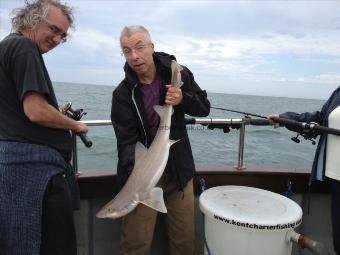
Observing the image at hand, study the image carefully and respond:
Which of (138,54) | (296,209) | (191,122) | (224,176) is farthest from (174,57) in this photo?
(296,209)

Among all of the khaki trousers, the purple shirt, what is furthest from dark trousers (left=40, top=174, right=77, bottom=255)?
the purple shirt

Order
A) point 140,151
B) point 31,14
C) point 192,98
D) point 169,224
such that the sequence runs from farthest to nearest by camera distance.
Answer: point 169,224, point 192,98, point 140,151, point 31,14

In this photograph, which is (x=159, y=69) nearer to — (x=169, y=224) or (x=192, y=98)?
(x=192, y=98)

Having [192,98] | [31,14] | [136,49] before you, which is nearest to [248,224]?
[192,98]

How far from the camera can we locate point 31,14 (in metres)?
2.37

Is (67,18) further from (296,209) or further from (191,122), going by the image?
(296,209)

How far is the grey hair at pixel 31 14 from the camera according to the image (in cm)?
236

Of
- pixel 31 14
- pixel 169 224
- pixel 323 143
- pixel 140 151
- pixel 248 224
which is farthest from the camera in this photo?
pixel 169 224

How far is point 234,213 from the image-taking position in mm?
2770

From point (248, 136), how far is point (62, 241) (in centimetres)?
1754

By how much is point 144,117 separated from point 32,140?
35.9 inches

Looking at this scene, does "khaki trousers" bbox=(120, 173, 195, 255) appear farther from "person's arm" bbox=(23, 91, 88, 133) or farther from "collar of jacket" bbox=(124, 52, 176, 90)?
"person's arm" bbox=(23, 91, 88, 133)

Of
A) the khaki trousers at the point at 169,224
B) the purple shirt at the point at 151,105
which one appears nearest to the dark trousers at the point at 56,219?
the khaki trousers at the point at 169,224

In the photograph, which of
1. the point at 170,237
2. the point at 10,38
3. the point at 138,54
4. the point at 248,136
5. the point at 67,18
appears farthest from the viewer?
the point at 248,136
